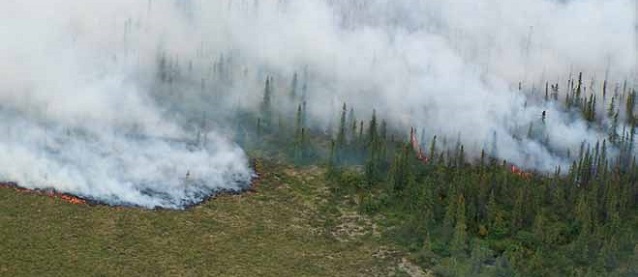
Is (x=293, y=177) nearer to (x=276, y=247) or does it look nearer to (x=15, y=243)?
(x=276, y=247)

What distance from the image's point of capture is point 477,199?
556 feet

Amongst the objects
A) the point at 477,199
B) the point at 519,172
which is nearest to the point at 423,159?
the point at 519,172

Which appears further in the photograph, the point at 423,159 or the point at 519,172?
the point at 423,159

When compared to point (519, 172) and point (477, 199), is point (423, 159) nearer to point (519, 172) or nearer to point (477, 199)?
point (519, 172)

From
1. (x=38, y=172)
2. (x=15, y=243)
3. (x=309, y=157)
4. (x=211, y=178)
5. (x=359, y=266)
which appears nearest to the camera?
(x=15, y=243)

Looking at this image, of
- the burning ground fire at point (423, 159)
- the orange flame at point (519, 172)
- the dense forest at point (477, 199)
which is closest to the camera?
the dense forest at point (477, 199)

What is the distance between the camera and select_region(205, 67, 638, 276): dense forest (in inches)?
6029

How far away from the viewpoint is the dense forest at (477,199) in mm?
153125

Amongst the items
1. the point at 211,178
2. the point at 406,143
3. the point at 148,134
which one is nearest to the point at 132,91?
the point at 148,134

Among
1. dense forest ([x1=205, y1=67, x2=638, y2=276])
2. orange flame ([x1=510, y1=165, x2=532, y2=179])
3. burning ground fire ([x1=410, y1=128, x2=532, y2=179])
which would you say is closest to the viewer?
dense forest ([x1=205, y1=67, x2=638, y2=276])

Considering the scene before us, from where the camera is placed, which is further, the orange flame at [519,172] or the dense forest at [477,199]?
the orange flame at [519,172]

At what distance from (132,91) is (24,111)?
23.4 m

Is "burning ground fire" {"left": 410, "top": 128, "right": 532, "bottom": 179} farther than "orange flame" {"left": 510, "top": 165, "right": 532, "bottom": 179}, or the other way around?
"burning ground fire" {"left": 410, "top": 128, "right": 532, "bottom": 179}

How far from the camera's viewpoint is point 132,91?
646 ft
